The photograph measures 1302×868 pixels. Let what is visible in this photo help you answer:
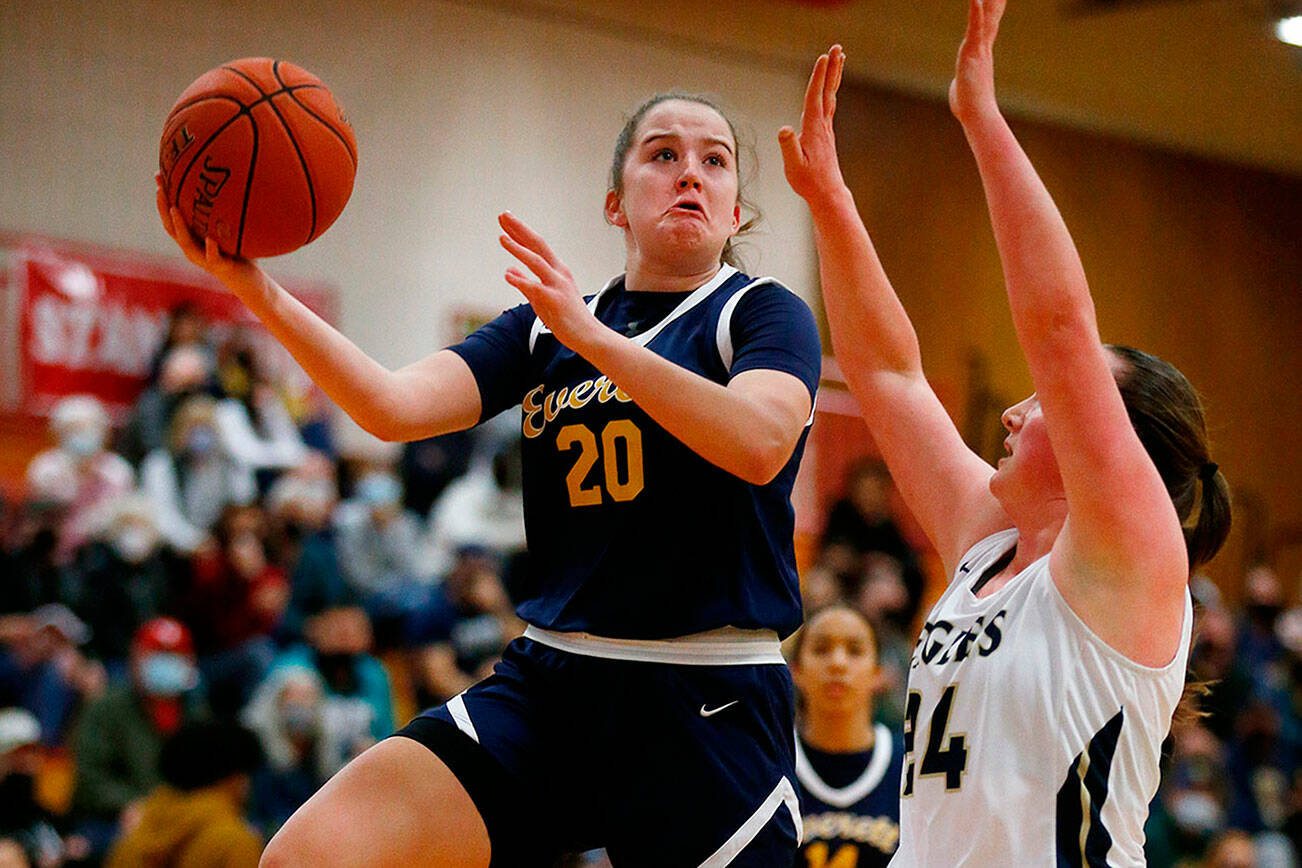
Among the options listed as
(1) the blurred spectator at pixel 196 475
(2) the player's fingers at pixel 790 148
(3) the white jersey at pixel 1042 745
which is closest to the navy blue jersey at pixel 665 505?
(2) the player's fingers at pixel 790 148

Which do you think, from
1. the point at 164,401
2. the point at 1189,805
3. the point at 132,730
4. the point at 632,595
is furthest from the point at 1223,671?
the point at 632,595

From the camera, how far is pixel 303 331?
2957mm

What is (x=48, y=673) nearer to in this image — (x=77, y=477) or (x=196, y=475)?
(x=77, y=477)

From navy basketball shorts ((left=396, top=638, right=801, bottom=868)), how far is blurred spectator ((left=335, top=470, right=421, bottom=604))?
5882 mm

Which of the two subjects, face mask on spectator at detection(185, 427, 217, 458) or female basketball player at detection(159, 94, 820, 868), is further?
face mask on spectator at detection(185, 427, 217, 458)

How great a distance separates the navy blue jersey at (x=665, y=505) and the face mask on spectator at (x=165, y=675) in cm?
470

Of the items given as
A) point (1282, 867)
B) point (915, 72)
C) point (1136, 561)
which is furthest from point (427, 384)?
point (915, 72)

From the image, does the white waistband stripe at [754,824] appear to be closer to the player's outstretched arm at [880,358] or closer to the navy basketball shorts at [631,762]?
the navy basketball shorts at [631,762]

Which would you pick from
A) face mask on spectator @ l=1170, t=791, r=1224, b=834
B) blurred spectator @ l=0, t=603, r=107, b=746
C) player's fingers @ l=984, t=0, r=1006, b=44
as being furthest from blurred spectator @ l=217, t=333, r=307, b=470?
player's fingers @ l=984, t=0, r=1006, b=44

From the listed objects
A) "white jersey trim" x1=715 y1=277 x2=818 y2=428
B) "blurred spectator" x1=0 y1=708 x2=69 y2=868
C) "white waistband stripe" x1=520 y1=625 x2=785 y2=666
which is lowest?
"blurred spectator" x1=0 y1=708 x2=69 y2=868

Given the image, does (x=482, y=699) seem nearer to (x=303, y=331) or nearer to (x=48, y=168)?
(x=303, y=331)

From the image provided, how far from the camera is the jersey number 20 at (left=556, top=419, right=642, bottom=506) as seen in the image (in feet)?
9.63

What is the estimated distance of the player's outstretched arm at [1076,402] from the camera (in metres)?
2.31

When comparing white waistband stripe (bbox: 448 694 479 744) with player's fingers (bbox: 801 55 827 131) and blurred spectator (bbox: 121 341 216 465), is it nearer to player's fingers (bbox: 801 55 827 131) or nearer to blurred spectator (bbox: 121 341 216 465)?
player's fingers (bbox: 801 55 827 131)
